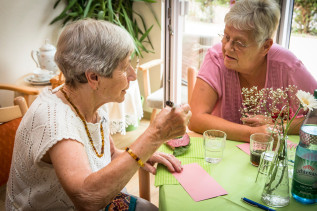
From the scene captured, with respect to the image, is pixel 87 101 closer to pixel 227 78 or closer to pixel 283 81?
pixel 227 78

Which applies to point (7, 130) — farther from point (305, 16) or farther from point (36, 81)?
point (305, 16)

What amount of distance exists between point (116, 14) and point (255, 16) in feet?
7.36

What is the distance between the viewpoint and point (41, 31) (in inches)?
132

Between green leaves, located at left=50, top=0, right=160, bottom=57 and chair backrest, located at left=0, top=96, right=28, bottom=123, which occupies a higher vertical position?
green leaves, located at left=50, top=0, right=160, bottom=57

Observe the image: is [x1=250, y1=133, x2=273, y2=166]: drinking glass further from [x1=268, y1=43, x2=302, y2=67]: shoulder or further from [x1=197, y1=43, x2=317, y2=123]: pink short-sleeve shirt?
[x1=268, y1=43, x2=302, y2=67]: shoulder

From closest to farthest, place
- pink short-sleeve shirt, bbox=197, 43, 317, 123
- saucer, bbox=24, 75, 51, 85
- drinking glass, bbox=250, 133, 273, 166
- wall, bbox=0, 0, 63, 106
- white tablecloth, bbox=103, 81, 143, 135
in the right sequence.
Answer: drinking glass, bbox=250, 133, 273, 166, pink short-sleeve shirt, bbox=197, 43, 317, 123, saucer, bbox=24, 75, 51, 85, white tablecloth, bbox=103, 81, 143, 135, wall, bbox=0, 0, 63, 106

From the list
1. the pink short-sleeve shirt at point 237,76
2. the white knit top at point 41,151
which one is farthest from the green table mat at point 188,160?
the pink short-sleeve shirt at point 237,76

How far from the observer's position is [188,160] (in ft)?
3.81

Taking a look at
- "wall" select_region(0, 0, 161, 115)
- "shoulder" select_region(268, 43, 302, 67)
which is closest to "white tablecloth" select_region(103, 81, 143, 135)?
"wall" select_region(0, 0, 161, 115)

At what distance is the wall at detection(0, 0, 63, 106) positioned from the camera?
3.05 m

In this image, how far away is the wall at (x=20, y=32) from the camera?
3.05 metres

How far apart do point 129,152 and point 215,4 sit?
241 cm

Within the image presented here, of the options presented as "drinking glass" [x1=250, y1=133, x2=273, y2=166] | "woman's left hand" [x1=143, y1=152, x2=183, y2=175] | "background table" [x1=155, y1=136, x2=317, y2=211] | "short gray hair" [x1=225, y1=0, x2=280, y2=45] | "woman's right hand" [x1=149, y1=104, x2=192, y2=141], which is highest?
"short gray hair" [x1=225, y1=0, x2=280, y2=45]

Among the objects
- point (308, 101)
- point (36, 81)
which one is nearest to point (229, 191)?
point (308, 101)
